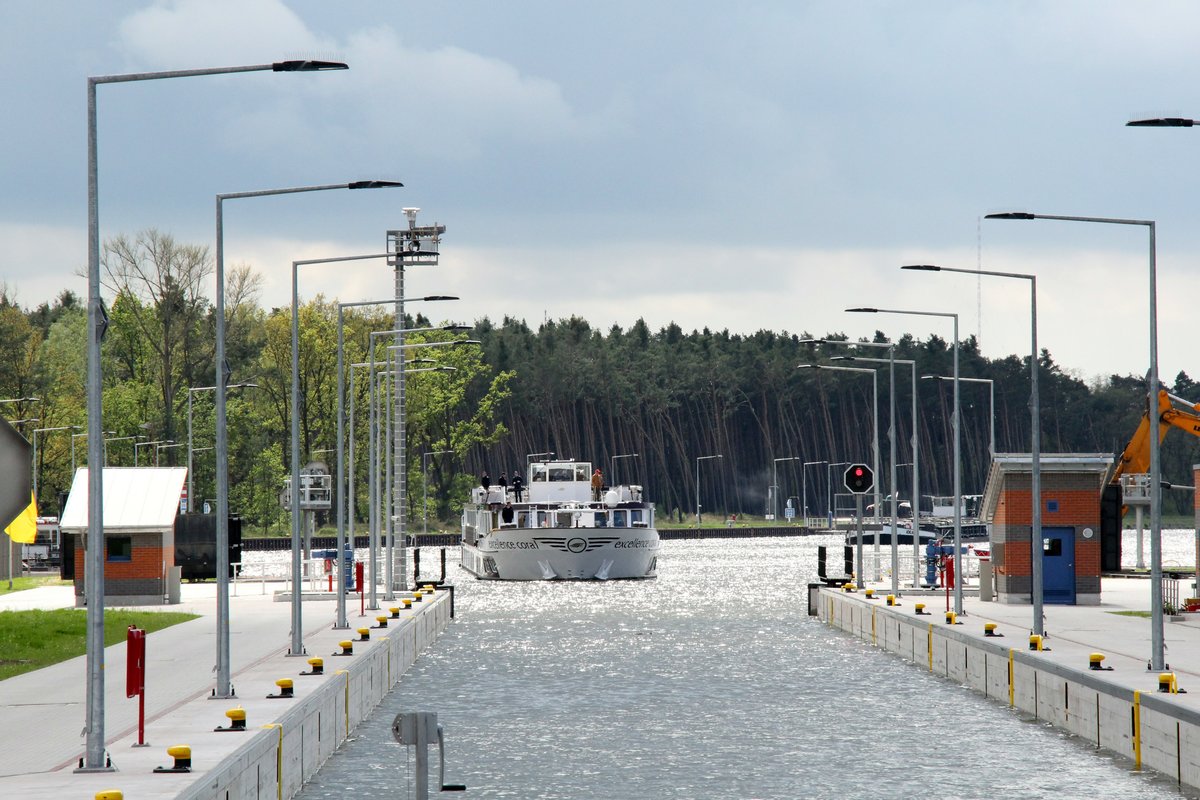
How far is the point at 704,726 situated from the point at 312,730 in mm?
9152

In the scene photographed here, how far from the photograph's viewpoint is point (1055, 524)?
164ft

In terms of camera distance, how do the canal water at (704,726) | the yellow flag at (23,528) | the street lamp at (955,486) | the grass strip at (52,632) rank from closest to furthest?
the canal water at (704,726), the grass strip at (52,632), the street lamp at (955,486), the yellow flag at (23,528)

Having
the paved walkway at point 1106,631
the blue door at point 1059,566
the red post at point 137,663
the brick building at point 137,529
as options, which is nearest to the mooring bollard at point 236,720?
the red post at point 137,663

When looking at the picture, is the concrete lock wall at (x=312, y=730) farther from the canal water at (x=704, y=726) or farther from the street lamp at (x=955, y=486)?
the street lamp at (x=955, y=486)

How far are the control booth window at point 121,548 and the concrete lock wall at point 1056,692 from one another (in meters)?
22.7

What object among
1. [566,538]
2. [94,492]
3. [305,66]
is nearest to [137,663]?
[94,492]

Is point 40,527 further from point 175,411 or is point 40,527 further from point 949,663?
point 949,663

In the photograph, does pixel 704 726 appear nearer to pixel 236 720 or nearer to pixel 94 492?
pixel 236 720

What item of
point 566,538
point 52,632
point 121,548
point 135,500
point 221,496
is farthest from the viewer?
point 566,538

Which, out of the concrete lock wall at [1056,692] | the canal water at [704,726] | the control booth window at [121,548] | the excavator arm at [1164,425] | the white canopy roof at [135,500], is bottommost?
the canal water at [704,726]

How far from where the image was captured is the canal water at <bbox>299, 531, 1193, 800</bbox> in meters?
25.2

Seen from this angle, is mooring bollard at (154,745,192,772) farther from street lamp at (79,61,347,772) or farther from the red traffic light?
the red traffic light

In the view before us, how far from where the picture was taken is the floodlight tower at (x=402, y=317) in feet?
188

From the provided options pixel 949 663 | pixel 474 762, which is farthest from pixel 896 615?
pixel 474 762
